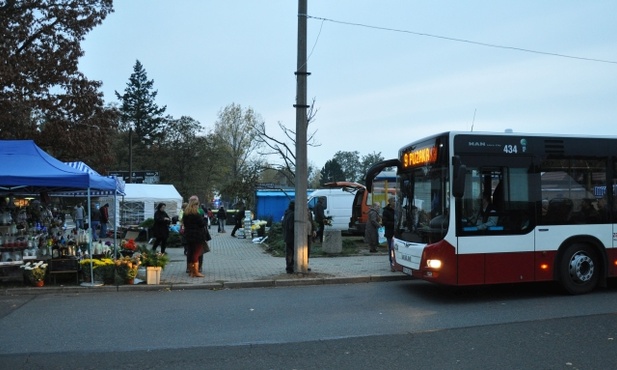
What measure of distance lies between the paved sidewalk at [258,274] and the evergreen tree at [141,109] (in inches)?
2014

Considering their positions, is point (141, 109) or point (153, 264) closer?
point (153, 264)

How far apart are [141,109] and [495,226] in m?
62.8

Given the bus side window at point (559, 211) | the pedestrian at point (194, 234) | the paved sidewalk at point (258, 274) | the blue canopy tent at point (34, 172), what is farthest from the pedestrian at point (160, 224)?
the bus side window at point (559, 211)

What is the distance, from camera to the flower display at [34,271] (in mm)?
10594

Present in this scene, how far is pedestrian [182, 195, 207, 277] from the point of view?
12.0 meters

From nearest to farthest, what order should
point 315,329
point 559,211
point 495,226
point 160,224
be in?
point 315,329 < point 495,226 < point 559,211 < point 160,224

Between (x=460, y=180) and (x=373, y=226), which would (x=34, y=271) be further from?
(x=373, y=226)

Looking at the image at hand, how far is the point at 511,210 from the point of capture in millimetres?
9141

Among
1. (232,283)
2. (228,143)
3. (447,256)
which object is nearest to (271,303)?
(232,283)

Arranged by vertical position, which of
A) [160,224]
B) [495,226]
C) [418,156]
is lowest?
[160,224]

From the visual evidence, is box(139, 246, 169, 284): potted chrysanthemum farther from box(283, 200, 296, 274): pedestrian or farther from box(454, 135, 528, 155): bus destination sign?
box(454, 135, 528, 155): bus destination sign

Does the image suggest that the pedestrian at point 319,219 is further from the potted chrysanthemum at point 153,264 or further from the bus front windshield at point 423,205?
the bus front windshield at point 423,205

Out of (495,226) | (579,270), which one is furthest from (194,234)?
(579,270)

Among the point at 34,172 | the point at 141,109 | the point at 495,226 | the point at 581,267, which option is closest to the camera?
the point at 495,226
